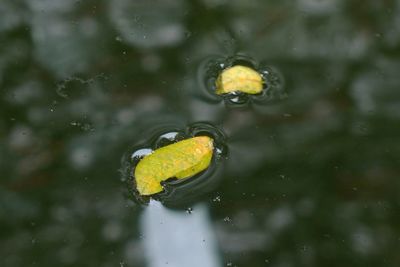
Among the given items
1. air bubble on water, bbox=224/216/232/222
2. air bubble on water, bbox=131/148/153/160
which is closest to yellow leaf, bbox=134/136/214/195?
air bubble on water, bbox=131/148/153/160

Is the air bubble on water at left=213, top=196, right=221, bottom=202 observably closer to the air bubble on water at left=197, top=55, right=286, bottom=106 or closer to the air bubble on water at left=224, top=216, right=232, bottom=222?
the air bubble on water at left=224, top=216, right=232, bottom=222

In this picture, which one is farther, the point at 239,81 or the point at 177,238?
the point at 239,81

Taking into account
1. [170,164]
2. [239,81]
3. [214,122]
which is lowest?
[170,164]

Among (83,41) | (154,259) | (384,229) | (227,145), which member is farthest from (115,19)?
(384,229)

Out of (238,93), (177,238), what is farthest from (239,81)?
(177,238)

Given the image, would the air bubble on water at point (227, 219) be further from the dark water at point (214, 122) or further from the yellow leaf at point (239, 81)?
the yellow leaf at point (239, 81)

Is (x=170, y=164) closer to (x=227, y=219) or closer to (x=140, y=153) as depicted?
(x=140, y=153)

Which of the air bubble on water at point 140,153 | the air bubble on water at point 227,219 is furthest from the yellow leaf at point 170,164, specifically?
the air bubble on water at point 227,219
